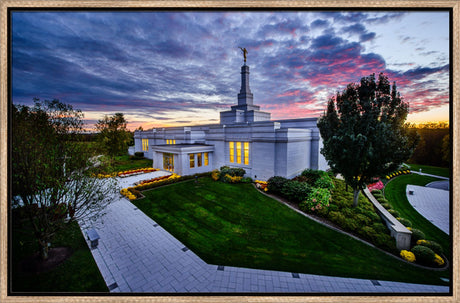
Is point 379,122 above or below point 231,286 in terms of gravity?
above

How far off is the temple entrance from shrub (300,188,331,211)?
15.9 meters

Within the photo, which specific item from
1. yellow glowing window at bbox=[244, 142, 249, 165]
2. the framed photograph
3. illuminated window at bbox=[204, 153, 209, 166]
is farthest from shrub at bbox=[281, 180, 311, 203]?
illuminated window at bbox=[204, 153, 209, 166]

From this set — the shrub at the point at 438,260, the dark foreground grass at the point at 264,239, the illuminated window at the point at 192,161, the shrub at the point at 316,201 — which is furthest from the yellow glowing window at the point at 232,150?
the shrub at the point at 438,260

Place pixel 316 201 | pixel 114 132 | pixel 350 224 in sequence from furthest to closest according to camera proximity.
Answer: pixel 114 132 → pixel 316 201 → pixel 350 224

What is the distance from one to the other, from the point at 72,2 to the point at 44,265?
8.49 m

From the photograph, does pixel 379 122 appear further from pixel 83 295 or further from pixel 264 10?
pixel 83 295

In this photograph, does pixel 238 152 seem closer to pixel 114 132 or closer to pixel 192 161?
pixel 192 161

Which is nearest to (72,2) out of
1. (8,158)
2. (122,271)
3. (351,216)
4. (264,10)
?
(8,158)

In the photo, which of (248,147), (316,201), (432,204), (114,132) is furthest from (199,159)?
(432,204)

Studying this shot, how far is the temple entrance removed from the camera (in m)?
21.1

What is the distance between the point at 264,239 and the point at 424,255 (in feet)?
21.1

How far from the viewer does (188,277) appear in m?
5.76

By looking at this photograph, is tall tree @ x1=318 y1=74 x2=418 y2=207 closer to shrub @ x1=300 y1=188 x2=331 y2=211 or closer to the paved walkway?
shrub @ x1=300 y1=188 x2=331 y2=211

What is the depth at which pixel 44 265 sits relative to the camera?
6000mm
